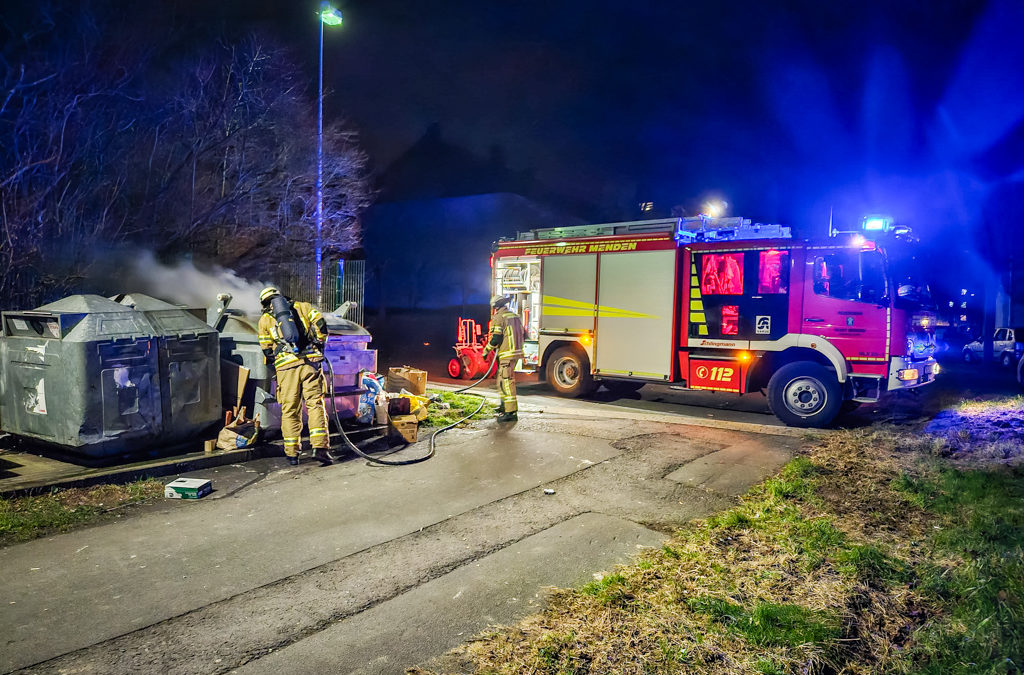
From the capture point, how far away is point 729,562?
391 centimetres

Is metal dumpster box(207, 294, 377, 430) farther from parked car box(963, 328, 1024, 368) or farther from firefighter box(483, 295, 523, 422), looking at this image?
parked car box(963, 328, 1024, 368)

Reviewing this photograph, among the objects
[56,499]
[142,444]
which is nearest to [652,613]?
[56,499]

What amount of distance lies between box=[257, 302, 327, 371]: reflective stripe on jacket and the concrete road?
3.51ft

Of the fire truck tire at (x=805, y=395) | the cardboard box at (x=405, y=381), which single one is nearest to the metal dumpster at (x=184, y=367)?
the cardboard box at (x=405, y=381)

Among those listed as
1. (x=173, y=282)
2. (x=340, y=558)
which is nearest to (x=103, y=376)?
(x=340, y=558)

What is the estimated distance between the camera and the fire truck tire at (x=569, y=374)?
1154 cm

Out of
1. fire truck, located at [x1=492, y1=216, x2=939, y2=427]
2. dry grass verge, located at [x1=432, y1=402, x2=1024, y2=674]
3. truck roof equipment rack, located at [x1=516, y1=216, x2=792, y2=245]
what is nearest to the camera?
dry grass verge, located at [x1=432, y1=402, x2=1024, y2=674]

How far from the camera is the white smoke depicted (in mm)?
12773

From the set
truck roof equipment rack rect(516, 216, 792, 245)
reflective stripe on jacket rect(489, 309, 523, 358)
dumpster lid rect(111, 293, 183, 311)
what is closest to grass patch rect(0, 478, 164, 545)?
dumpster lid rect(111, 293, 183, 311)

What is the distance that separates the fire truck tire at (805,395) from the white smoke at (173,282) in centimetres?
942

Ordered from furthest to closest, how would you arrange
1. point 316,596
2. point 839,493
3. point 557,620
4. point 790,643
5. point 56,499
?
point 839,493, point 56,499, point 316,596, point 557,620, point 790,643

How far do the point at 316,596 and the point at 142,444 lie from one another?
3535 mm

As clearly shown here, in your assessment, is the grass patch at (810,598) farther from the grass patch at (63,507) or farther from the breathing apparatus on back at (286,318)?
the breathing apparatus on back at (286,318)

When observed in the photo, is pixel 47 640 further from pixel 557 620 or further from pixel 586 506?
pixel 586 506
